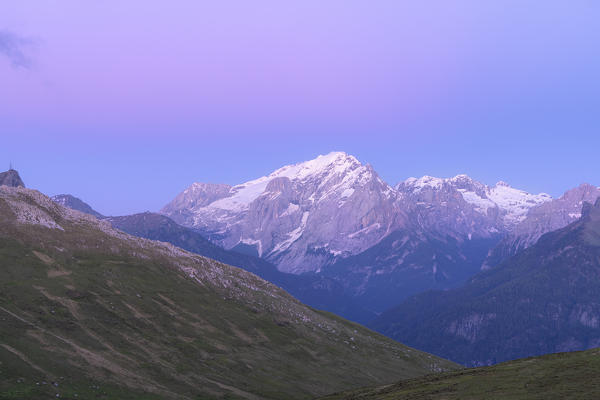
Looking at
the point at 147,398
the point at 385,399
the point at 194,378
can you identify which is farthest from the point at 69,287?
the point at 385,399

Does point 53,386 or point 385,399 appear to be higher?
point 385,399

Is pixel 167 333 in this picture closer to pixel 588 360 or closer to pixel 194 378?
pixel 194 378

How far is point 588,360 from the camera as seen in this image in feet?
313

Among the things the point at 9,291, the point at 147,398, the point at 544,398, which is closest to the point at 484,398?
the point at 544,398

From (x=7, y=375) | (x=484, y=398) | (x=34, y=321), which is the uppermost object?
(x=484, y=398)

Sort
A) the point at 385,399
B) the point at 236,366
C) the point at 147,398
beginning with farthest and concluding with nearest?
1. the point at 236,366
2. the point at 147,398
3. the point at 385,399

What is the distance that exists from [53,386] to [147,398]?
891 inches

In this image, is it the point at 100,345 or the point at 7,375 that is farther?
the point at 100,345

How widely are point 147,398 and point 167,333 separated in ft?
207

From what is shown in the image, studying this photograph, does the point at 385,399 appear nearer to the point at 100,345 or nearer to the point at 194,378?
the point at 194,378

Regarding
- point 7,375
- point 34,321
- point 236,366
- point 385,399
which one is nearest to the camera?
point 385,399

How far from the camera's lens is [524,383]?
9056 cm

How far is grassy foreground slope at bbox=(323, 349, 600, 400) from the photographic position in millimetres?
82062

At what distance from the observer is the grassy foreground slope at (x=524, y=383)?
8206 cm
